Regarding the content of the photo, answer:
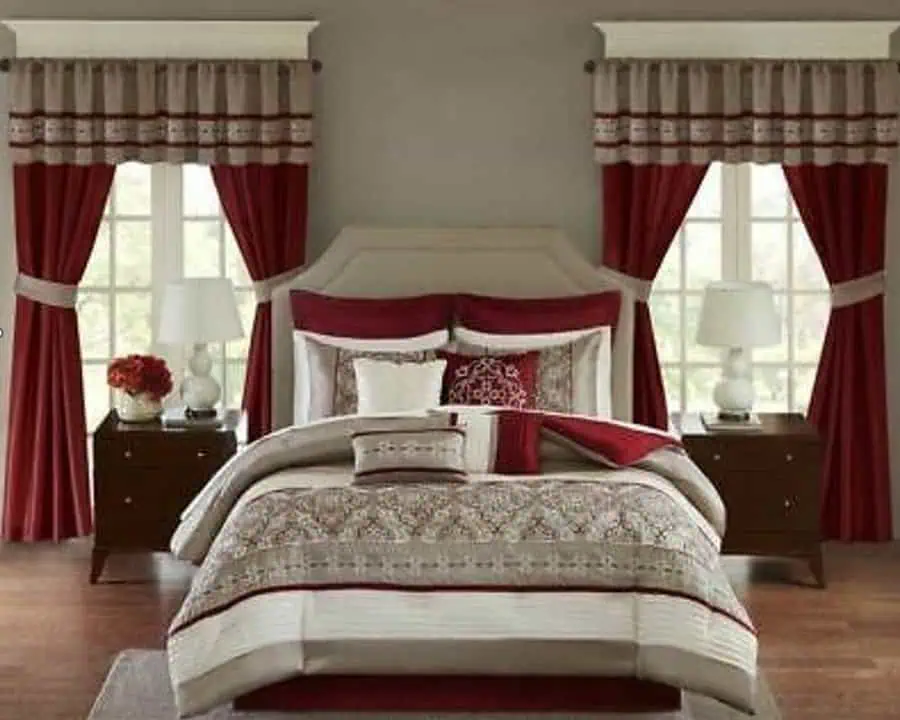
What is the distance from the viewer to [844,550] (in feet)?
26.8

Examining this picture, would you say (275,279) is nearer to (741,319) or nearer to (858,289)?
(741,319)

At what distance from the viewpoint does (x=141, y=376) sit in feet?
25.4

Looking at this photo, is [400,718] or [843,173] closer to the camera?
[400,718]

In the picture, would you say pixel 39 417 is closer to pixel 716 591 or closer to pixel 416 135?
pixel 416 135

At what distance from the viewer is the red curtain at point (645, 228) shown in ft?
26.6

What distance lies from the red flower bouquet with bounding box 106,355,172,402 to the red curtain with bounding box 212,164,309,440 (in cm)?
48

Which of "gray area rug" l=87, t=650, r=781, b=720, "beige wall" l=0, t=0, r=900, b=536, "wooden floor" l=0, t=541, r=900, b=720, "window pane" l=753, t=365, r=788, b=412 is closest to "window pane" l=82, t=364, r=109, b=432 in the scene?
"beige wall" l=0, t=0, r=900, b=536

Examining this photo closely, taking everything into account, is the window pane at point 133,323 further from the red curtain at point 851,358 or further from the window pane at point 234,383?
the red curtain at point 851,358

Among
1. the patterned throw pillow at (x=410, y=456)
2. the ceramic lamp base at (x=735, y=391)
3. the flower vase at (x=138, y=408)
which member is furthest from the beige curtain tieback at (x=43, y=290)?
the ceramic lamp base at (x=735, y=391)

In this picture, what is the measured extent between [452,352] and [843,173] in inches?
73.9

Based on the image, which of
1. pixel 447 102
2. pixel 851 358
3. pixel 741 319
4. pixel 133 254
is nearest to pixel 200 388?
pixel 133 254

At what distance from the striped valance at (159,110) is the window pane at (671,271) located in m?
1.64

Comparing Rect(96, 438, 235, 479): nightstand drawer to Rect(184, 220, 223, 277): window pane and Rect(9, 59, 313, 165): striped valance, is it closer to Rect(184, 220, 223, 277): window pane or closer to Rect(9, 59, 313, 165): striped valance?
Rect(184, 220, 223, 277): window pane

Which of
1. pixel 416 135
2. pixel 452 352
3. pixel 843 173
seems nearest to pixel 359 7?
pixel 416 135
